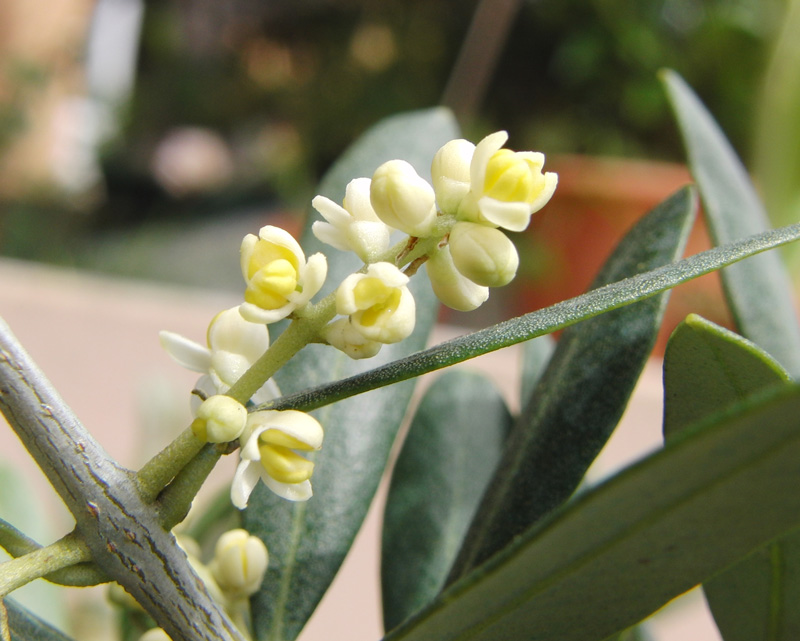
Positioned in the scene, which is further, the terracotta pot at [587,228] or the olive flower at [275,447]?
the terracotta pot at [587,228]

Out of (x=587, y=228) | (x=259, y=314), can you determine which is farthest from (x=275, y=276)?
(x=587, y=228)

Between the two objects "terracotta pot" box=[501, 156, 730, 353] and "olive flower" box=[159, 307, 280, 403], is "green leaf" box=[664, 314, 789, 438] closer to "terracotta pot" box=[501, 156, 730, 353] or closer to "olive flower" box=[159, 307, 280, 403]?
"olive flower" box=[159, 307, 280, 403]

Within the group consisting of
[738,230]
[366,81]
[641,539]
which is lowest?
[641,539]

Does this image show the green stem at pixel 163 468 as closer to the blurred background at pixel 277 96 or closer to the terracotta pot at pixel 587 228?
the terracotta pot at pixel 587 228

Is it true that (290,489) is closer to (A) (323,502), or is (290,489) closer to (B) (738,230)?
(A) (323,502)

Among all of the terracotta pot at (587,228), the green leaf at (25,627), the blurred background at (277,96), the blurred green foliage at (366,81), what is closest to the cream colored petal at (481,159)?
the green leaf at (25,627)

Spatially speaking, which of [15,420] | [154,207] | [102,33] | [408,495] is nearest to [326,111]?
[154,207]

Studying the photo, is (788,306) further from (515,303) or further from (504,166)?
(515,303)
